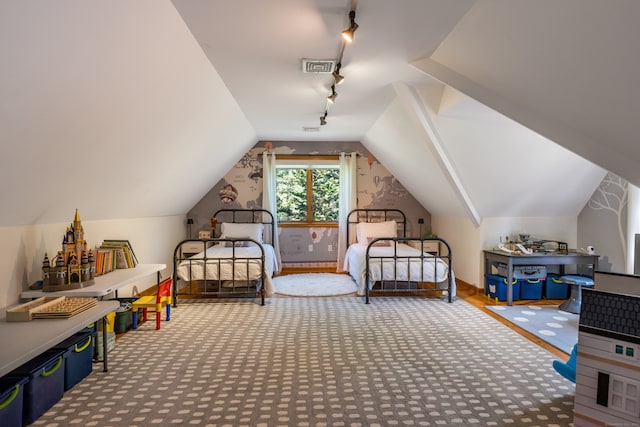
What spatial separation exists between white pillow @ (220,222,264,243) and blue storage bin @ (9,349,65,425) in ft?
11.8

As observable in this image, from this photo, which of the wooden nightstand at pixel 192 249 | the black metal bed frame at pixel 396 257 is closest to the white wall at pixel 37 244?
the wooden nightstand at pixel 192 249

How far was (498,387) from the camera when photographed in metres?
2.35

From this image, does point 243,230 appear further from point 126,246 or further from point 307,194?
point 126,246

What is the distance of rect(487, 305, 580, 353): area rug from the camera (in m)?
3.18

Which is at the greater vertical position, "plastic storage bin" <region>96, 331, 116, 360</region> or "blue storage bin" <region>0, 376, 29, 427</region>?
"blue storage bin" <region>0, 376, 29, 427</region>

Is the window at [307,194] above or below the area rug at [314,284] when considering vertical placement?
above

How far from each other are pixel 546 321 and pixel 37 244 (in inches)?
173

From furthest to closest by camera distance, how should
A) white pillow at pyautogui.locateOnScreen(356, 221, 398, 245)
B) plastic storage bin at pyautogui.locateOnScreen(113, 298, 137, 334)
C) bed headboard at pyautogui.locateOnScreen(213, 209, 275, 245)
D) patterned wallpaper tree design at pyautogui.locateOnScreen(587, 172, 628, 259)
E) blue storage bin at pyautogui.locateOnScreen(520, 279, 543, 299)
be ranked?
bed headboard at pyautogui.locateOnScreen(213, 209, 275, 245)
white pillow at pyautogui.locateOnScreen(356, 221, 398, 245)
blue storage bin at pyautogui.locateOnScreen(520, 279, 543, 299)
patterned wallpaper tree design at pyautogui.locateOnScreen(587, 172, 628, 259)
plastic storage bin at pyautogui.locateOnScreen(113, 298, 137, 334)

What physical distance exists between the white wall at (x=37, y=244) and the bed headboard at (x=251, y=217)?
164 cm

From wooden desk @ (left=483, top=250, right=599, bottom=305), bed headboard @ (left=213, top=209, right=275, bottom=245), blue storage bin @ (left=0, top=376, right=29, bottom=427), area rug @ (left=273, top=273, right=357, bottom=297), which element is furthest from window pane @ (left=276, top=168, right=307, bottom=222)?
blue storage bin @ (left=0, top=376, right=29, bottom=427)

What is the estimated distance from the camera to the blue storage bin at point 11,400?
176 centimetres

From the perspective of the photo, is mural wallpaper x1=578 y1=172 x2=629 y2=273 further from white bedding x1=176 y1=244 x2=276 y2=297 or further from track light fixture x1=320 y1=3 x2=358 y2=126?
white bedding x1=176 y1=244 x2=276 y2=297

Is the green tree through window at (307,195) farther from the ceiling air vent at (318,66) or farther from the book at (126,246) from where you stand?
the ceiling air vent at (318,66)

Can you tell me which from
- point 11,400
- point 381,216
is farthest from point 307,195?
point 11,400
